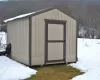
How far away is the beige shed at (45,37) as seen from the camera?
7.87 m

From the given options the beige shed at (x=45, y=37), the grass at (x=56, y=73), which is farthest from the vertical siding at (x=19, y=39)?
the grass at (x=56, y=73)

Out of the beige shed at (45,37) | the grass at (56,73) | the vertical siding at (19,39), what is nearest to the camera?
the grass at (56,73)

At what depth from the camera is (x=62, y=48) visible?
28.7 feet

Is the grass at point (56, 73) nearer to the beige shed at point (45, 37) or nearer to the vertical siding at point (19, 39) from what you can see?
the beige shed at point (45, 37)

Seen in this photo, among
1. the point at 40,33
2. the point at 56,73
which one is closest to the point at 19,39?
the point at 40,33

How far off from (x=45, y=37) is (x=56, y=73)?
1.79 m

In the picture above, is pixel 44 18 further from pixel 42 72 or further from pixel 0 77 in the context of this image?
pixel 0 77

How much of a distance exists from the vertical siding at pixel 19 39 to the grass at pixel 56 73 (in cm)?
100

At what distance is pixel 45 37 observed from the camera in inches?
323

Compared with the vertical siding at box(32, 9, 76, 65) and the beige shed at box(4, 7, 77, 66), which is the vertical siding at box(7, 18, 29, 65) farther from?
the vertical siding at box(32, 9, 76, 65)

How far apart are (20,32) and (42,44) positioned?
4.14 ft

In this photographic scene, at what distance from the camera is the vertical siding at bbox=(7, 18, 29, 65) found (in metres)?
8.04

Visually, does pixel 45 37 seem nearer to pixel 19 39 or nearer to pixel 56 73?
pixel 19 39

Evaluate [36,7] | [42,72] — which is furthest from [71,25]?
[36,7]
